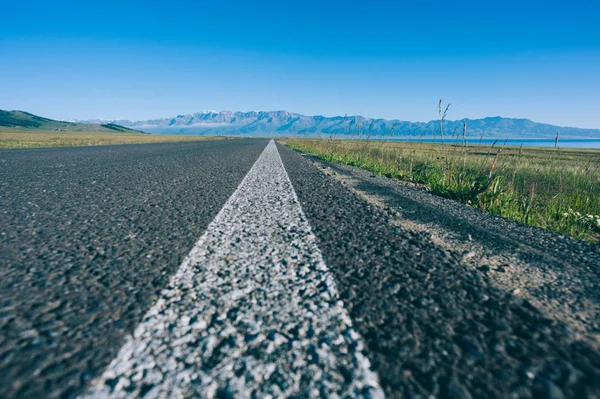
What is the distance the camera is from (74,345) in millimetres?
1507

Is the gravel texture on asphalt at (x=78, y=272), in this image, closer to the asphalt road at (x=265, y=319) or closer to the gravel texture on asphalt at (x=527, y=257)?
the asphalt road at (x=265, y=319)

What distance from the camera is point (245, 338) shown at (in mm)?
1592

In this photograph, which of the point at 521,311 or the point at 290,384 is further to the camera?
the point at 521,311

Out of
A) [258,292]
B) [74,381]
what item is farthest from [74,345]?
[258,292]

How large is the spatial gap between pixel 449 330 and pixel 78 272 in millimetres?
A: 2572

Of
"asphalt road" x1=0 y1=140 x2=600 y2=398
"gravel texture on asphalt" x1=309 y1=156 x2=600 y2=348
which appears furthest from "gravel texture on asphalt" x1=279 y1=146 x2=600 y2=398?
"gravel texture on asphalt" x1=309 y1=156 x2=600 y2=348

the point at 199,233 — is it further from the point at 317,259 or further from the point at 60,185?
the point at 60,185

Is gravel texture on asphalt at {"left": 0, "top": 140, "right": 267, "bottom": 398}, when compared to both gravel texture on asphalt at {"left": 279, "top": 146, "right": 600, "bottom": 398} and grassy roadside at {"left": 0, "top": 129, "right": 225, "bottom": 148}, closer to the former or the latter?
gravel texture on asphalt at {"left": 279, "top": 146, "right": 600, "bottom": 398}

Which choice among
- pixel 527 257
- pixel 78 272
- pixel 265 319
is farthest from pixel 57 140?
pixel 527 257

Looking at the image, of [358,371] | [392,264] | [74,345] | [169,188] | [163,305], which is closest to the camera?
[358,371]

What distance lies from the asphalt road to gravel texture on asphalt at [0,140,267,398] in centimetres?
1

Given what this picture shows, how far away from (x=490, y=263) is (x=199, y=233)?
2892 mm

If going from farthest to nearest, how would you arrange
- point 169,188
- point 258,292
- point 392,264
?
1. point 169,188
2. point 392,264
3. point 258,292

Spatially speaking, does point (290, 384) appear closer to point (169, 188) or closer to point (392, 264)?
point (392, 264)
